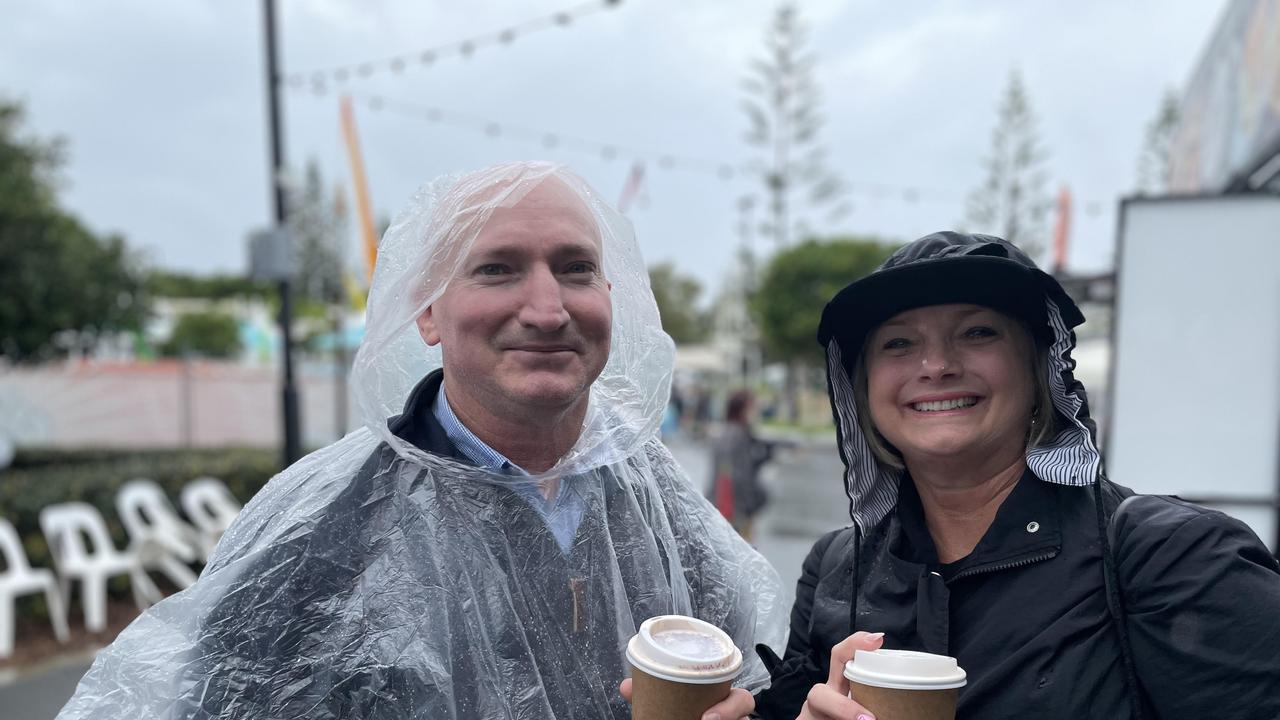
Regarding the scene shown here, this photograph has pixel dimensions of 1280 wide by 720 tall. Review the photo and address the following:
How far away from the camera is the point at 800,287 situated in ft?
95.6

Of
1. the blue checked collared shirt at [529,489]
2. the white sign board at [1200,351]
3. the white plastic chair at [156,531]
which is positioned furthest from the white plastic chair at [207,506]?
the white sign board at [1200,351]

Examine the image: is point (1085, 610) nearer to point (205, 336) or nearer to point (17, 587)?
point (17, 587)

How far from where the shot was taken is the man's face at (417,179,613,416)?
152cm

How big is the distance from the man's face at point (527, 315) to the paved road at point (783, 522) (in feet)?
2.72

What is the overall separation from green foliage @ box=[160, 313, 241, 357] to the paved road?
1126 inches

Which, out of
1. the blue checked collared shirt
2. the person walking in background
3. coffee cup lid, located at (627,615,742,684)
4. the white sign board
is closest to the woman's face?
coffee cup lid, located at (627,615,742,684)

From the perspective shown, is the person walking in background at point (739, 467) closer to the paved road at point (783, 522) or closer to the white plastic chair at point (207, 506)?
the paved road at point (783, 522)

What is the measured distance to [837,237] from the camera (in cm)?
3138

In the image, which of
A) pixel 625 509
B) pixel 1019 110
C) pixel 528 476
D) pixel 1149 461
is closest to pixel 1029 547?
pixel 625 509

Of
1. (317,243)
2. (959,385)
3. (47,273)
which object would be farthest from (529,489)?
(317,243)

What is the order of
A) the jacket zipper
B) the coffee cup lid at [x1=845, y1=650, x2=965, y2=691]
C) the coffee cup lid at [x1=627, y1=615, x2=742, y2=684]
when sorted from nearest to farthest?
1. the coffee cup lid at [x1=845, y1=650, x2=965, y2=691]
2. the coffee cup lid at [x1=627, y1=615, x2=742, y2=684]
3. the jacket zipper

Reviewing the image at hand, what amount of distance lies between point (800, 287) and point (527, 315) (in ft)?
92.6

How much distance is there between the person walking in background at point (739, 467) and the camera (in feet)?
Result: 23.5

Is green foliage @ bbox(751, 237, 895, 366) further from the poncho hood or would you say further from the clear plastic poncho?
the clear plastic poncho
